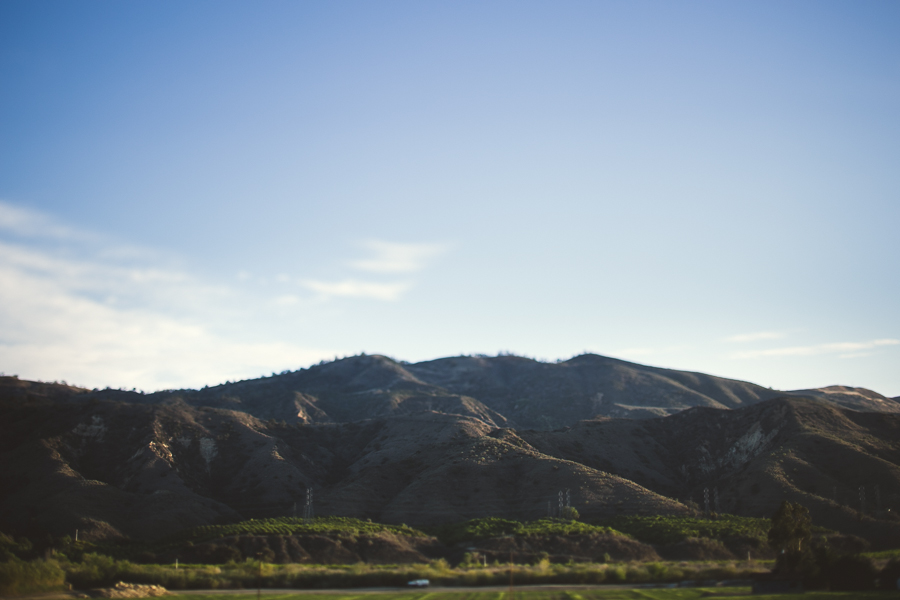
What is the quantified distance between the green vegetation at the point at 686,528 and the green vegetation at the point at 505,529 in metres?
3.29

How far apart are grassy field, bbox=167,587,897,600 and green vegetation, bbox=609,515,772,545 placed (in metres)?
23.3

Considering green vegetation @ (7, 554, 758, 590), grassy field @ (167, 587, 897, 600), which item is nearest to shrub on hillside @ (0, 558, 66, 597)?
green vegetation @ (7, 554, 758, 590)

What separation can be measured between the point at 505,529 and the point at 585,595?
29.6 metres

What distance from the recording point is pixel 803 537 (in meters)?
59.1

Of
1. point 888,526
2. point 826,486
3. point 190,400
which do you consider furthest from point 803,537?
point 190,400

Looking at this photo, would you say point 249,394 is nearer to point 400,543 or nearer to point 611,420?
point 611,420

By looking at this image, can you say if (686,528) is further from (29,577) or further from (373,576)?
(29,577)

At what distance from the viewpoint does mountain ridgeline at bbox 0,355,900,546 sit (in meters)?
88.3

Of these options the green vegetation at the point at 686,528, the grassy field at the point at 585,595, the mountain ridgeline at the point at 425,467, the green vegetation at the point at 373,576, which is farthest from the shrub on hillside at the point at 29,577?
the green vegetation at the point at 686,528

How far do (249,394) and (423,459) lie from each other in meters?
98.4

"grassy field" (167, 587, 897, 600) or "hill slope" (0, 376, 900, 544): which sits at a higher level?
"hill slope" (0, 376, 900, 544)

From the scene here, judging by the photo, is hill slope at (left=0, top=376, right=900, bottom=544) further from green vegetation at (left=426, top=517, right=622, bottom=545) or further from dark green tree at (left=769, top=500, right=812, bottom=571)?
dark green tree at (left=769, top=500, right=812, bottom=571)

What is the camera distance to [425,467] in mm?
106312

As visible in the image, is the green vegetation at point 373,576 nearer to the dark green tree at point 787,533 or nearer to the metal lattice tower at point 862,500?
the dark green tree at point 787,533
